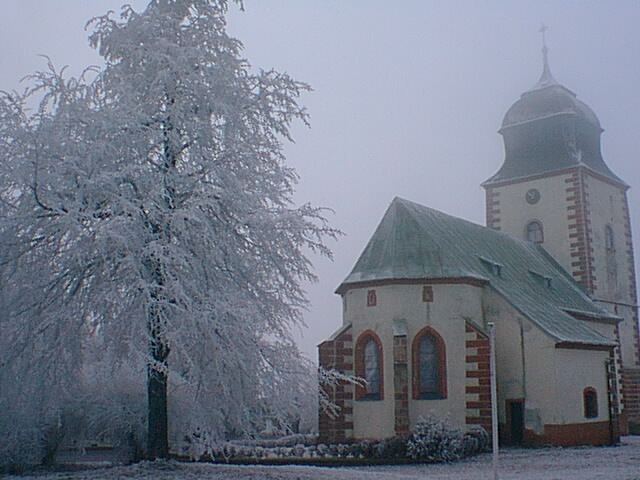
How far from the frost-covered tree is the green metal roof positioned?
10.7 metres

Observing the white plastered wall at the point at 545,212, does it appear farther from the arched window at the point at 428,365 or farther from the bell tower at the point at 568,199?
the arched window at the point at 428,365

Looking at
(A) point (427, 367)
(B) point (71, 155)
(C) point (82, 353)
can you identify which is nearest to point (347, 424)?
(A) point (427, 367)

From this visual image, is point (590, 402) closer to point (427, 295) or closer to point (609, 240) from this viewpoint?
point (427, 295)

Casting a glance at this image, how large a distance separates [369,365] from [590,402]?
817 centimetres

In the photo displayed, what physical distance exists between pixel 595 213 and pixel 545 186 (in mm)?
2931

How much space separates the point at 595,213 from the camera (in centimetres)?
3819

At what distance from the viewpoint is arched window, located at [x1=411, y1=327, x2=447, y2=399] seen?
25.7 m

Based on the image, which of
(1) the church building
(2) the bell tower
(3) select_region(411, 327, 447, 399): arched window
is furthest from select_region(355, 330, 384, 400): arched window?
(2) the bell tower

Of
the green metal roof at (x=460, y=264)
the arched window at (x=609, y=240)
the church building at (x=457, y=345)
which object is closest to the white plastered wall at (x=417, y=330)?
the church building at (x=457, y=345)

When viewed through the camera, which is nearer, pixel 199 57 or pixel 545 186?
pixel 199 57

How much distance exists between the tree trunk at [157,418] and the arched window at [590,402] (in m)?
17.0

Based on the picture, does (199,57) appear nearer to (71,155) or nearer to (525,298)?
(71,155)

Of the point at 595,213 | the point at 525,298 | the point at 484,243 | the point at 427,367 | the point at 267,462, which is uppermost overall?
the point at 595,213

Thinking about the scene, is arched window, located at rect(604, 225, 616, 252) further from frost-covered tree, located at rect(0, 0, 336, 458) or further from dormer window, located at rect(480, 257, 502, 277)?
frost-covered tree, located at rect(0, 0, 336, 458)
